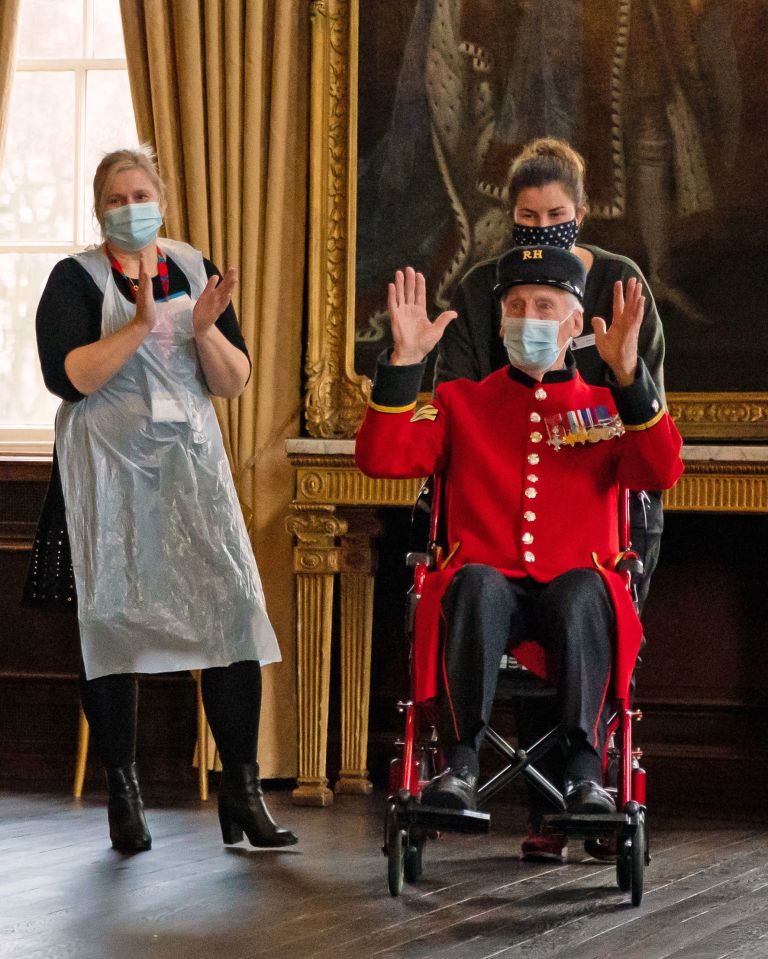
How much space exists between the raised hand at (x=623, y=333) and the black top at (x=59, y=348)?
3.53ft

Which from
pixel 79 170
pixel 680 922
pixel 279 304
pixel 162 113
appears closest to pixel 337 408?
pixel 279 304

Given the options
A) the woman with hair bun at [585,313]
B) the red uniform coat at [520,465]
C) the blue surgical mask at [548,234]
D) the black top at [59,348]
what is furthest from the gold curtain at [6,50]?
the red uniform coat at [520,465]

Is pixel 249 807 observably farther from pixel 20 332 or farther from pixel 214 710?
pixel 20 332

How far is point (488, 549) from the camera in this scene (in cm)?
269

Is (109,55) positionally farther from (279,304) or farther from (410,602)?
(410,602)

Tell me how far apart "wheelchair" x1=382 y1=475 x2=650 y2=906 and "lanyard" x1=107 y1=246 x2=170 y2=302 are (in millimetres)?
776

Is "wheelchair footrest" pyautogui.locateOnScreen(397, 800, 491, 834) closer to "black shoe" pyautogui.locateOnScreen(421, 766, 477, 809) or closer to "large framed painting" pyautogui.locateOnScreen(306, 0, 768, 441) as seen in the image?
"black shoe" pyautogui.locateOnScreen(421, 766, 477, 809)

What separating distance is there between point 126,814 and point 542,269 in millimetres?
1429

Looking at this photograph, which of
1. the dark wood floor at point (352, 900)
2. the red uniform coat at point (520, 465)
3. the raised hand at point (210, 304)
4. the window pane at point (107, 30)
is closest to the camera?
the dark wood floor at point (352, 900)

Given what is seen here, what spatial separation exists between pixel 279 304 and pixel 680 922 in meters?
2.47

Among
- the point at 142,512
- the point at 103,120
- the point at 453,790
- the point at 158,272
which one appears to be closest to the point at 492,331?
the point at 158,272

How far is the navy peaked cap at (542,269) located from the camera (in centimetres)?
263

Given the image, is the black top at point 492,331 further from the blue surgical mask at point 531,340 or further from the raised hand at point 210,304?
the raised hand at point 210,304

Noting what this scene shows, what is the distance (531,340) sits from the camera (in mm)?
2643
